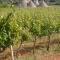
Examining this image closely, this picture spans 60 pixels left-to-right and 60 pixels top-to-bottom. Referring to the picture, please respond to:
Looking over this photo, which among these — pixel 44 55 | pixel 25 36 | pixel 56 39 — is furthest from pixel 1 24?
pixel 56 39

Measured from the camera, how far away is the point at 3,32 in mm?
13672

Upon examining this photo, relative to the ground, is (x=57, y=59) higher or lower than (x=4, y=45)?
lower

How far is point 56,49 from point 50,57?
97.7 inches

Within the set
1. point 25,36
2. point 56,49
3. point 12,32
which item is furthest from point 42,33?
point 12,32

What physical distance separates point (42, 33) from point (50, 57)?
9.36ft

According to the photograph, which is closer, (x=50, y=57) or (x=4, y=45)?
(x=4, y=45)

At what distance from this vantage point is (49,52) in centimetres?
1822

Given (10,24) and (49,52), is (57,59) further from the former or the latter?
(10,24)

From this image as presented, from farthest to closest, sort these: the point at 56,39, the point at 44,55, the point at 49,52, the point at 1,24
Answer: the point at 56,39, the point at 49,52, the point at 44,55, the point at 1,24

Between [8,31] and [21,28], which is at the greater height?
[8,31]

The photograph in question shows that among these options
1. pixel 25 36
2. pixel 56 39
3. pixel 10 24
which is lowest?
pixel 56 39

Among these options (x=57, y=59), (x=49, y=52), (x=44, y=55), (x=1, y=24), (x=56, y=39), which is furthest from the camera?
(x=56, y=39)

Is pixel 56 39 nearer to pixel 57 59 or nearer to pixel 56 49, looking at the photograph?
pixel 56 49

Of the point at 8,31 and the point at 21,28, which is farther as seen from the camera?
the point at 21,28
